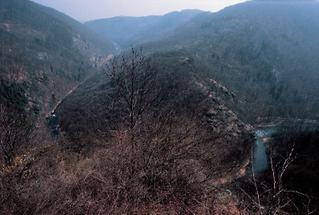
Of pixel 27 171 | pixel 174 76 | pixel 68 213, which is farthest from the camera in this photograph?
pixel 174 76

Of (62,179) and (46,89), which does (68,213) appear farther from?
(46,89)

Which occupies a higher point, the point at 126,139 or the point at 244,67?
the point at 126,139

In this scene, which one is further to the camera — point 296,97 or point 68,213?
point 296,97

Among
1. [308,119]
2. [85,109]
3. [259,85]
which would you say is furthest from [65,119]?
[259,85]

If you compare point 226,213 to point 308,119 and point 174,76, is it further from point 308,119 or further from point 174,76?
point 308,119

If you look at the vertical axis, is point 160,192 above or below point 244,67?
above

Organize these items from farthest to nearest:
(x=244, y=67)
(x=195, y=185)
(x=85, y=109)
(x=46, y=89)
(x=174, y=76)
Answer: (x=244, y=67)
(x=46, y=89)
(x=174, y=76)
(x=85, y=109)
(x=195, y=185)

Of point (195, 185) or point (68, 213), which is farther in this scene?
point (195, 185)

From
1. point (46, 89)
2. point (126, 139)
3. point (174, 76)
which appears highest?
point (126, 139)

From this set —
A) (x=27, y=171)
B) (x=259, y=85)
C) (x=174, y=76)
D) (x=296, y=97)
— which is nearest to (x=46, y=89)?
(x=174, y=76)
